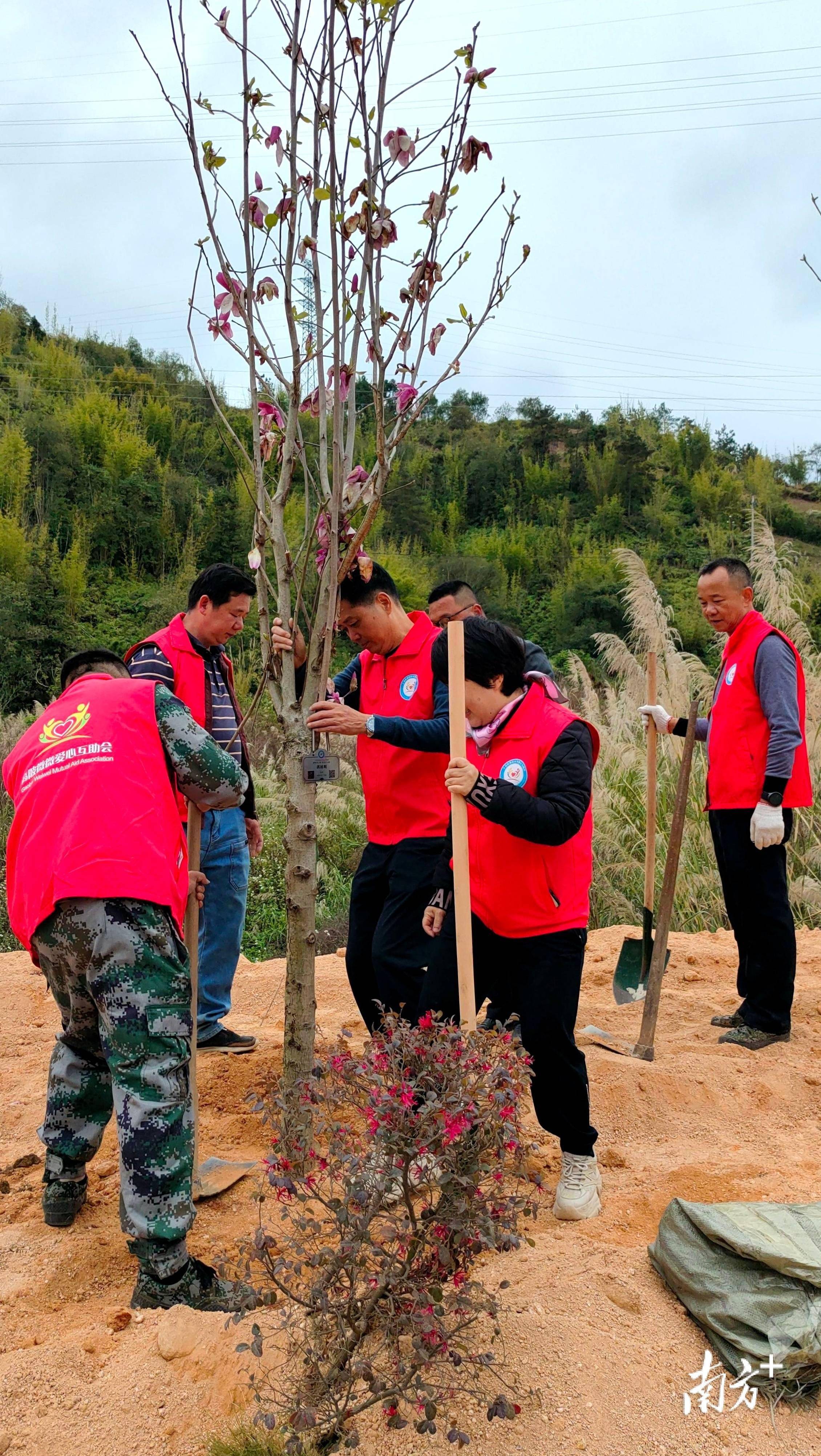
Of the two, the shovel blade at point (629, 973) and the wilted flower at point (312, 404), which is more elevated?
the wilted flower at point (312, 404)

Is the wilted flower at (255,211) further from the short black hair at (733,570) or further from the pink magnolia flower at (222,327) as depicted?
the short black hair at (733,570)

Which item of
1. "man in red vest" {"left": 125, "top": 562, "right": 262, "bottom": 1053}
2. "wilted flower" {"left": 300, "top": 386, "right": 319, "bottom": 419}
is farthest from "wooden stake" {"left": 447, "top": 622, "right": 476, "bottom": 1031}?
"man in red vest" {"left": 125, "top": 562, "right": 262, "bottom": 1053}

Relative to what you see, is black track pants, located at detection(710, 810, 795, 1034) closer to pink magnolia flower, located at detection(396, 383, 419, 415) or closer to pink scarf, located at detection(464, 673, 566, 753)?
pink scarf, located at detection(464, 673, 566, 753)

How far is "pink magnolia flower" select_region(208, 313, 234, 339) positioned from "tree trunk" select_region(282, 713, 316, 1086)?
3.73ft

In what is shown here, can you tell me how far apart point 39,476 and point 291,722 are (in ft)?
65.4

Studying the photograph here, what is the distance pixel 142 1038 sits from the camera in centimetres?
261

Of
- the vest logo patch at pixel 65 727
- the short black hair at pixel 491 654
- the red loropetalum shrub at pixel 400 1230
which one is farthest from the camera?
the short black hair at pixel 491 654

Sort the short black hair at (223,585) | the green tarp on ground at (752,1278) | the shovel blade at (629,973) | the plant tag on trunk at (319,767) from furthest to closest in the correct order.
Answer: the shovel blade at (629,973) < the short black hair at (223,585) < the plant tag on trunk at (319,767) < the green tarp on ground at (752,1278)

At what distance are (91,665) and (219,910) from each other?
1.51 metres

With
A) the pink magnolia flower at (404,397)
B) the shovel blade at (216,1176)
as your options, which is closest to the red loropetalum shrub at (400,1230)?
the shovel blade at (216,1176)

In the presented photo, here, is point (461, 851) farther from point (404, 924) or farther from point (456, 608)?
point (456, 608)

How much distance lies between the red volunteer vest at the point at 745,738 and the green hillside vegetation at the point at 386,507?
28.9 ft

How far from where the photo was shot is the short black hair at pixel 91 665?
3.02 m

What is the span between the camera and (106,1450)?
78.9 inches
